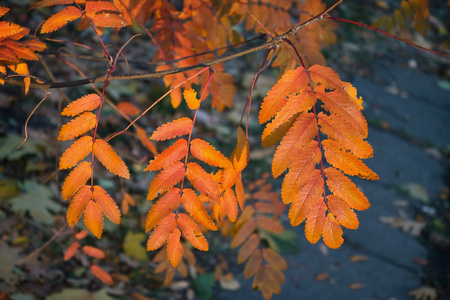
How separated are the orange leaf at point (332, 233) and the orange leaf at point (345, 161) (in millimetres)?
132

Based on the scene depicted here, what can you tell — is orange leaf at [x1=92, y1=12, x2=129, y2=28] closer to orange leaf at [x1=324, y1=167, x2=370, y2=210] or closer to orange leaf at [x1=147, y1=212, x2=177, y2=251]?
orange leaf at [x1=147, y1=212, x2=177, y2=251]

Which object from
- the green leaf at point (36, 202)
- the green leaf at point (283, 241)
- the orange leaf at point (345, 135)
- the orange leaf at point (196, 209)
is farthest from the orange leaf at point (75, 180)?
the green leaf at point (283, 241)

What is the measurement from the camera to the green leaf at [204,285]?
2174 mm

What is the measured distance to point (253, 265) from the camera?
1649 millimetres

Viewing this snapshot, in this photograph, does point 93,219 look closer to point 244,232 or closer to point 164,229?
point 164,229

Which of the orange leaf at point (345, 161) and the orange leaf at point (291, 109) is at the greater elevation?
the orange leaf at point (291, 109)

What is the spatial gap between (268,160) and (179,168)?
220 centimetres

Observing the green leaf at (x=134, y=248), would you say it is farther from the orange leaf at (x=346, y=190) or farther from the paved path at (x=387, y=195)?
the orange leaf at (x=346, y=190)

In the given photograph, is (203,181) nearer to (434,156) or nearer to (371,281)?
(371,281)

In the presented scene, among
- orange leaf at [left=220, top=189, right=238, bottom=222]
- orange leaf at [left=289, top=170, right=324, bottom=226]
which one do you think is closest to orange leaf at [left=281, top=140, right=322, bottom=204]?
orange leaf at [left=289, top=170, right=324, bottom=226]

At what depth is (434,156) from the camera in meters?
3.93

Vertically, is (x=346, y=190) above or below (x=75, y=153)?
above

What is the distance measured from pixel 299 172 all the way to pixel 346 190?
134 mm

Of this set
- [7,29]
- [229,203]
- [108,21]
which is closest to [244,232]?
[229,203]
